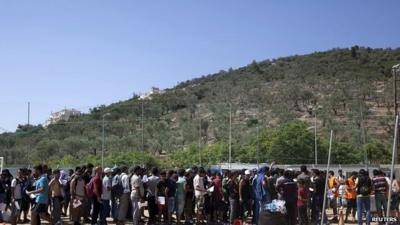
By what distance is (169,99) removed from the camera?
9231cm

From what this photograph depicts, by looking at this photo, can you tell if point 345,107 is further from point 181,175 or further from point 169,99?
point 181,175

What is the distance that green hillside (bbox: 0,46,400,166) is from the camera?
45.2 m

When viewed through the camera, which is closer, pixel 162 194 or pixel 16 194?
pixel 16 194

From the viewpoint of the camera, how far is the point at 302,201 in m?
15.0

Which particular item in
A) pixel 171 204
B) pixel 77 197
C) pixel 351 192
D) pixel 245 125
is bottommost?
pixel 171 204

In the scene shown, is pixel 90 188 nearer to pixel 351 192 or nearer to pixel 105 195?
pixel 105 195

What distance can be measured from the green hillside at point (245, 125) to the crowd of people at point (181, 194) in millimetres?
22482

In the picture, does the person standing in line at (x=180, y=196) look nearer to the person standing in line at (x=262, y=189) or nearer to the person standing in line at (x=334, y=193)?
the person standing in line at (x=262, y=189)

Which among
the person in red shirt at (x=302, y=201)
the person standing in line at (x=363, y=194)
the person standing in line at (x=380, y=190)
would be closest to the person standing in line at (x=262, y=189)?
the person in red shirt at (x=302, y=201)

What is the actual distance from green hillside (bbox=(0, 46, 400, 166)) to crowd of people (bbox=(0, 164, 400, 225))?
73.8 ft

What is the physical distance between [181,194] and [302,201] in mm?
3926

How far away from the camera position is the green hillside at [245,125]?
45.2 meters

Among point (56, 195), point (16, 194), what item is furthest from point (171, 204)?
point (16, 194)

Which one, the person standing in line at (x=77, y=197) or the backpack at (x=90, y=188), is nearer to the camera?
the person standing in line at (x=77, y=197)
